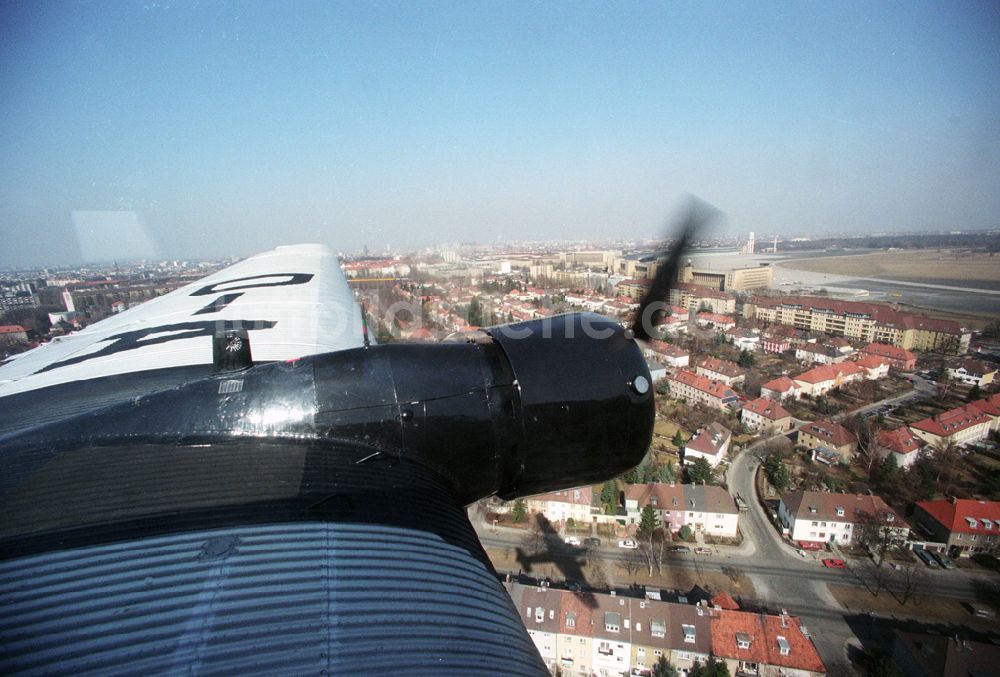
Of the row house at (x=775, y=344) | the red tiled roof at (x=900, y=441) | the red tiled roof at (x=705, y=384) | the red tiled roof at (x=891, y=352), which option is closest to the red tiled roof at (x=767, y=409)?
the red tiled roof at (x=705, y=384)

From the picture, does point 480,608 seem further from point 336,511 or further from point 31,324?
point 31,324

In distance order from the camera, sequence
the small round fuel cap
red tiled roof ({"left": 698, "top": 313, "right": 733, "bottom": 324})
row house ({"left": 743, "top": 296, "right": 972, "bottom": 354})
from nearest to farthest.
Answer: the small round fuel cap
row house ({"left": 743, "top": 296, "right": 972, "bottom": 354})
red tiled roof ({"left": 698, "top": 313, "right": 733, "bottom": 324})

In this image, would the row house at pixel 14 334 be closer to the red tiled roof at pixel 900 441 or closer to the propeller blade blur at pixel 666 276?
the propeller blade blur at pixel 666 276

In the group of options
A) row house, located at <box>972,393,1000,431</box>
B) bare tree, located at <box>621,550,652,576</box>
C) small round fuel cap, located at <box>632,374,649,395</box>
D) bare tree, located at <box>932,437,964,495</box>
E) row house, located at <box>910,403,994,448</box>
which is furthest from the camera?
row house, located at <box>972,393,1000,431</box>

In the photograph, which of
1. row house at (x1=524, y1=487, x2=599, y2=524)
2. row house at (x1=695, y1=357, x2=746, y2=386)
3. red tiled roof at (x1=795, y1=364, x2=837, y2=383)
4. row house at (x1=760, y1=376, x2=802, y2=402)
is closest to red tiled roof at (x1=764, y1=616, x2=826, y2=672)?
row house at (x1=524, y1=487, x2=599, y2=524)

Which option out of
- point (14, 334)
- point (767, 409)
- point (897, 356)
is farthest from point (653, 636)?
point (897, 356)

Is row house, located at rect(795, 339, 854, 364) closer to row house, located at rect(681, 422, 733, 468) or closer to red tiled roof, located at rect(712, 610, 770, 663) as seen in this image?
row house, located at rect(681, 422, 733, 468)
